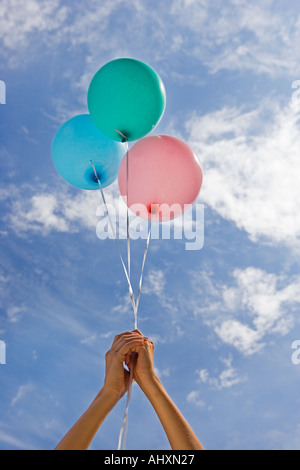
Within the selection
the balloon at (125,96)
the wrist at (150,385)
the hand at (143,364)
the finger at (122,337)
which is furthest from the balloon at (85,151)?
the wrist at (150,385)

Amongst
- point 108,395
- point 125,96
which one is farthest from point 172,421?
point 125,96

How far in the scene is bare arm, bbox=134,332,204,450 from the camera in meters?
2.91

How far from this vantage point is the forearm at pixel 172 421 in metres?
2.90

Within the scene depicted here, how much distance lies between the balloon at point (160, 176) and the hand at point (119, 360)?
6.12 ft

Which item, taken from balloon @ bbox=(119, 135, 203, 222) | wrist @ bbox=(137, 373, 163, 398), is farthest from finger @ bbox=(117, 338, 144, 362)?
balloon @ bbox=(119, 135, 203, 222)

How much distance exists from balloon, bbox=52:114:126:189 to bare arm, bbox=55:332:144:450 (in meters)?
2.68

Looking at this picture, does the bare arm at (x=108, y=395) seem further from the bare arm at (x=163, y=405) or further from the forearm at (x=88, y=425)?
the bare arm at (x=163, y=405)

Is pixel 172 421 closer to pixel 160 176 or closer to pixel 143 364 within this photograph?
pixel 143 364

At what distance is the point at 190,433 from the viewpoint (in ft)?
9.65

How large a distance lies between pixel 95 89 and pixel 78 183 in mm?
1422

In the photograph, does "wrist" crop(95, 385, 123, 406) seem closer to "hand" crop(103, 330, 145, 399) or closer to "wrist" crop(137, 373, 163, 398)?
"hand" crop(103, 330, 145, 399)

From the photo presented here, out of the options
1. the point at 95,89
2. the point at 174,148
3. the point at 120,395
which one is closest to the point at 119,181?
the point at 174,148

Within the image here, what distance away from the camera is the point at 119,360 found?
11.7 feet
